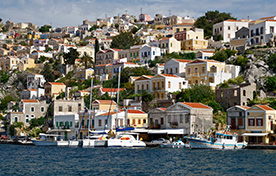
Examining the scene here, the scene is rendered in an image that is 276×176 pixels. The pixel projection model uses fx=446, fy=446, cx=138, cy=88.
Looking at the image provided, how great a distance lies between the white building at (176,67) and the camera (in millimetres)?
75562

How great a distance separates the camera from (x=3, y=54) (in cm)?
13762

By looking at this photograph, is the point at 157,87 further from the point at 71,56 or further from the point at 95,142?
the point at 71,56

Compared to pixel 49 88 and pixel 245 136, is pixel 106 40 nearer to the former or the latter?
pixel 49 88

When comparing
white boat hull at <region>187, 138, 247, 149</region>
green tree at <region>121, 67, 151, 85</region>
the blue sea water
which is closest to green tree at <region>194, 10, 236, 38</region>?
green tree at <region>121, 67, 151, 85</region>

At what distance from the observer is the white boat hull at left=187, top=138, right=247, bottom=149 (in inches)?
2021

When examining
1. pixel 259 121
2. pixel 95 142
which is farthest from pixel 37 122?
pixel 259 121

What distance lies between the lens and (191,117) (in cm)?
5766

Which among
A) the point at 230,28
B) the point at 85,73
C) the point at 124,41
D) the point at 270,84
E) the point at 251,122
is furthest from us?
the point at 124,41

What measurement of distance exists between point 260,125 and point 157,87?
21241mm

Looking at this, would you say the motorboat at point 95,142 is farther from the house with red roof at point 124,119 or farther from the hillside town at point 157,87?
the house with red roof at point 124,119

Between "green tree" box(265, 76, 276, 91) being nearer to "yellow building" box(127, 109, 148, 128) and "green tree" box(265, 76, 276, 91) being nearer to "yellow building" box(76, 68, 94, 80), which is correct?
"yellow building" box(127, 109, 148, 128)

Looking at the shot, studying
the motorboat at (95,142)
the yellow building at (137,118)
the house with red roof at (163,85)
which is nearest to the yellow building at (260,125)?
the yellow building at (137,118)

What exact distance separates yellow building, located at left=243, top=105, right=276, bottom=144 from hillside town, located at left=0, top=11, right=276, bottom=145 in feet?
0.40

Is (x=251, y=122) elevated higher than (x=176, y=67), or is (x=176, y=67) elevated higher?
(x=176, y=67)
